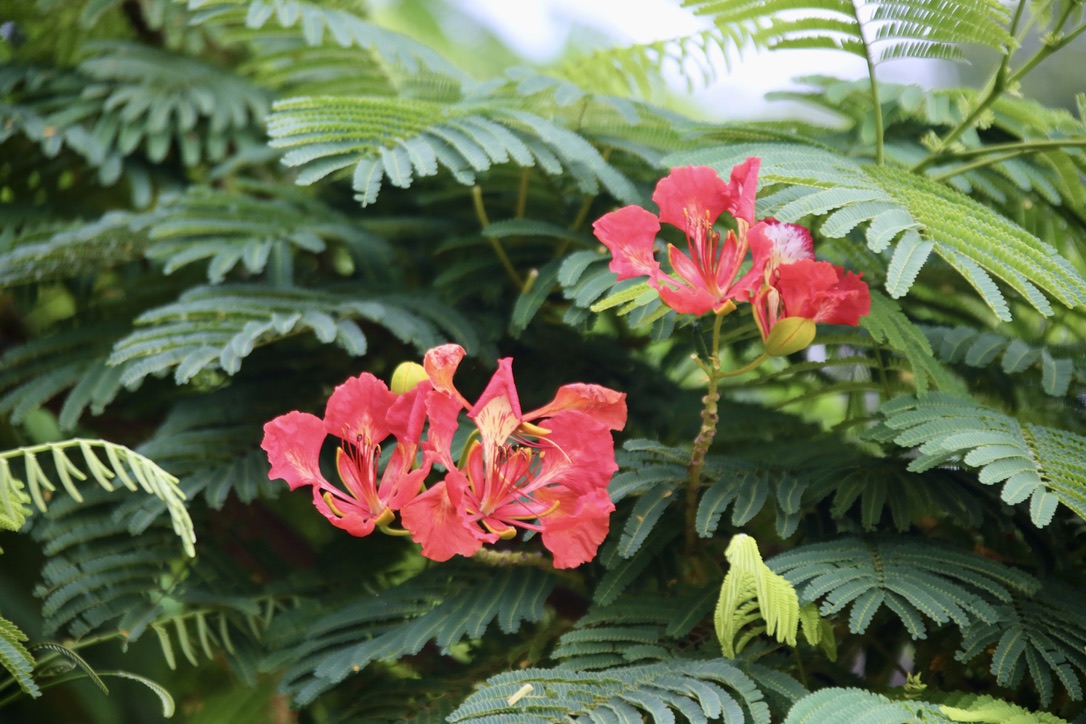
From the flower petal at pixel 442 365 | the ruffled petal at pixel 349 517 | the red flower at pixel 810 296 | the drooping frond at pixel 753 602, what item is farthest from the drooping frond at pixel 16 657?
the red flower at pixel 810 296

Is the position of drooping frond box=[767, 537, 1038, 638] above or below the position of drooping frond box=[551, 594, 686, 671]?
above

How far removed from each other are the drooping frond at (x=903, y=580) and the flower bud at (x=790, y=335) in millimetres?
182

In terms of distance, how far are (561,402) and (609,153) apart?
456mm

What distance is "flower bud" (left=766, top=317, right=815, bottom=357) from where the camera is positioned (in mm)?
715

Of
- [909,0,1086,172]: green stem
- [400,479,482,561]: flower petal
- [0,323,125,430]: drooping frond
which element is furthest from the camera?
[0,323,125,430]: drooping frond

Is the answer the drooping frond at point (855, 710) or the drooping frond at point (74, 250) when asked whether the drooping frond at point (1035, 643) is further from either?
the drooping frond at point (74, 250)

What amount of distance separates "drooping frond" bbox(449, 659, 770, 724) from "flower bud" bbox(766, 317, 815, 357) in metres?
0.25

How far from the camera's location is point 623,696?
28.4 inches

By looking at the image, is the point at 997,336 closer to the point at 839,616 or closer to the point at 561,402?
the point at 839,616

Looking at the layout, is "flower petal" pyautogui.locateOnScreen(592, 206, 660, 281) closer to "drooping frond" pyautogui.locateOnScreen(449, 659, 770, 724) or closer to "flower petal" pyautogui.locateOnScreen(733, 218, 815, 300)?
"flower petal" pyautogui.locateOnScreen(733, 218, 815, 300)

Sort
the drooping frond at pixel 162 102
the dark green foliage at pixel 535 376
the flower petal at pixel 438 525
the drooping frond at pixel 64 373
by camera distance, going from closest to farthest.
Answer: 1. the flower petal at pixel 438 525
2. the dark green foliage at pixel 535 376
3. the drooping frond at pixel 64 373
4. the drooping frond at pixel 162 102

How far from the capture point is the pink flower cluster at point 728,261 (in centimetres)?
73

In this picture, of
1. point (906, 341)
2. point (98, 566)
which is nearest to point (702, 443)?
point (906, 341)

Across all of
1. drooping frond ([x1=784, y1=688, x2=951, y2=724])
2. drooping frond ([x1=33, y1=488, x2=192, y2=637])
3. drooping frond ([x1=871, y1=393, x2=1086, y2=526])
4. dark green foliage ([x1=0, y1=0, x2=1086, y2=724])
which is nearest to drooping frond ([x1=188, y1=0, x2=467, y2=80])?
dark green foliage ([x1=0, y1=0, x2=1086, y2=724])
